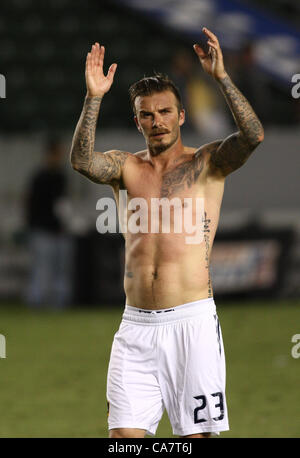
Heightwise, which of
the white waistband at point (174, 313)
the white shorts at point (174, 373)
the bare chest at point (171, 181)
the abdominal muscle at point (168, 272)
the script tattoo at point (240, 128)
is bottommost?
the white shorts at point (174, 373)

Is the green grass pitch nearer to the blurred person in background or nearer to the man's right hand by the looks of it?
the blurred person in background

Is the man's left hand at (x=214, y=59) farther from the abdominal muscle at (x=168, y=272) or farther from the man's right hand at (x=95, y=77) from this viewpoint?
the abdominal muscle at (x=168, y=272)

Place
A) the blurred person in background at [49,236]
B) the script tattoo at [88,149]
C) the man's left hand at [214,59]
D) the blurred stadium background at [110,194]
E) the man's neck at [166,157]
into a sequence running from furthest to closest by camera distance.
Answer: the blurred person in background at [49,236], the blurred stadium background at [110,194], the man's neck at [166,157], the script tattoo at [88,149], the man's left hand at [214,59]

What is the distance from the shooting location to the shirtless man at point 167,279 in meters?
4.70

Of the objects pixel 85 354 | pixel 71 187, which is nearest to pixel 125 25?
pixel 71 187

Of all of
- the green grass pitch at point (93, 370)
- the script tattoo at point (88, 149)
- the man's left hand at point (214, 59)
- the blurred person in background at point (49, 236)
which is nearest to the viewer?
the man's left hand at point (214, 59)

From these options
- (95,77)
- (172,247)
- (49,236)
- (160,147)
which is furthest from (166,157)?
(49,236)

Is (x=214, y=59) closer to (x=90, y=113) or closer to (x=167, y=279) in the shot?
(x=90, y=113)

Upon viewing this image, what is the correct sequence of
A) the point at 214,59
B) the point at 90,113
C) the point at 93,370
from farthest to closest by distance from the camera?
the point at 93,370 → the point at 90,113 → the point at 214,59

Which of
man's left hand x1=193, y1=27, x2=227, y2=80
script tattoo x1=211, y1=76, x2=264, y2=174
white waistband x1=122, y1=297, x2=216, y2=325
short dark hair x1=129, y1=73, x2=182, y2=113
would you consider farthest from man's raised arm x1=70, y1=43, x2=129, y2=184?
white waistband x1=122, y1=297, x2=216, y2=325

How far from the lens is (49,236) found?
12.9 meters

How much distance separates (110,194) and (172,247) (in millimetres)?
9185

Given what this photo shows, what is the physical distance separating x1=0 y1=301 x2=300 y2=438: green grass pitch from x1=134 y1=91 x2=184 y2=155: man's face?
261 cm

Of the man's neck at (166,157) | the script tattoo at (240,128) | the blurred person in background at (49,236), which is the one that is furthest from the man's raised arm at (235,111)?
the blurred person in background at (49,236)
